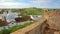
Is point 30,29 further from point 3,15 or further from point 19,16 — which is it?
point 3,15

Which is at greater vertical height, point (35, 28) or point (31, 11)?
point (31, 11)

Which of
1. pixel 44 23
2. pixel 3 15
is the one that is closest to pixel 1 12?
pixel 3 15

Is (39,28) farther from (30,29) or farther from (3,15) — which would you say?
(3,15)

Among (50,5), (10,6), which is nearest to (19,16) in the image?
(10,6)

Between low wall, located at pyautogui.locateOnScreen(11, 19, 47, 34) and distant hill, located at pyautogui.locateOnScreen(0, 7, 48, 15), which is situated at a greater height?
distant hill, located at pyautogui.locateOnScreen(0, 7, 48, 15)

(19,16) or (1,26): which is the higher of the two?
(19,16)

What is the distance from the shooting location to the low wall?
5.82 feet

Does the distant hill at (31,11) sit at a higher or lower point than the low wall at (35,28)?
higher

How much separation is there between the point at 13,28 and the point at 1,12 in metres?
0.28

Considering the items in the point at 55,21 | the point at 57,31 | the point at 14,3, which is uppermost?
the point at 14,3

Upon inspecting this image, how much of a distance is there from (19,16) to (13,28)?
0.19 metres

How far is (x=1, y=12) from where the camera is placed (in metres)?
1.83

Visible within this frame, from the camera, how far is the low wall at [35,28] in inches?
69.9

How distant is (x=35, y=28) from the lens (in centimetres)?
181
